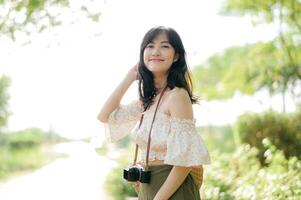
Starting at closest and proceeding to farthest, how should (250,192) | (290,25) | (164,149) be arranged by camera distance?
1. (164,149)
2. (250,192)
3. (290,25)

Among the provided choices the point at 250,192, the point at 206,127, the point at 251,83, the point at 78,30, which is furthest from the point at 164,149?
the point at 206,127

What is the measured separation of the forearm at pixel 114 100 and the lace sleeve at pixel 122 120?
0.08 feet

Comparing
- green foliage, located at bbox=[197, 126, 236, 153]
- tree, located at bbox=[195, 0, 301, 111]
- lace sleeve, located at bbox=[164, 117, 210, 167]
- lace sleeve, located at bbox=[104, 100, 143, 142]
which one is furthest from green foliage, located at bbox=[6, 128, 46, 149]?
lace sleeve, located at bbox=[164, 117, 210, 167]

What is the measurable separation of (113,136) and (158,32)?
620 millimetres

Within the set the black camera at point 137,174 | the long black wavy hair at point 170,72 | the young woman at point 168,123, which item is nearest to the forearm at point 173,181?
the young woman at point 168,123

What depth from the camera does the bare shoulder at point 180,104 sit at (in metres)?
2.35

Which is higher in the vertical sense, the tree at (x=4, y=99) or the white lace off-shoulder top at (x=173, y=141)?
the white lace off-shoulder top at (x=173, y=141)

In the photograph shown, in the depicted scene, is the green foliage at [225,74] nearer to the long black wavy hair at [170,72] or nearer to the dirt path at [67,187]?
the dirt path at [67,187]

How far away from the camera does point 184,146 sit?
2311 millimetres

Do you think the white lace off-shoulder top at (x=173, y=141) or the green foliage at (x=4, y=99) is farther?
the green foliage at (x=4, y=99)

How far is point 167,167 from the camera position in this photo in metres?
2.38

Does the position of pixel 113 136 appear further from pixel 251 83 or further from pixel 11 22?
pixel 251 83

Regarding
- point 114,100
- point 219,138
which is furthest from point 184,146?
point 219,138

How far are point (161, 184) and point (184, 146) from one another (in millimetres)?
208
